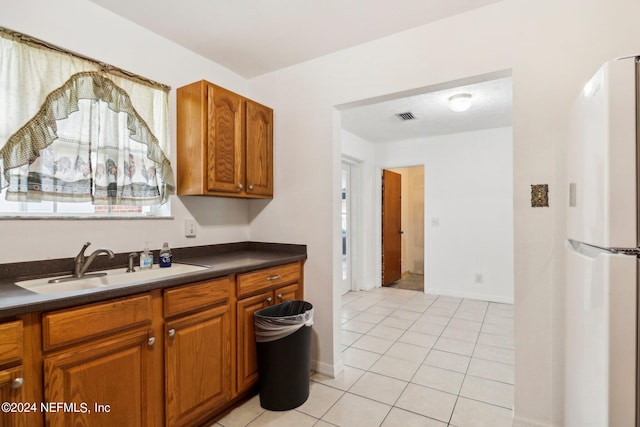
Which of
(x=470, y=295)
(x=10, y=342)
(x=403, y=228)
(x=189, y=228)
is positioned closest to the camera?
(x=10, y=342)

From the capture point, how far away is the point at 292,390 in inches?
76.7

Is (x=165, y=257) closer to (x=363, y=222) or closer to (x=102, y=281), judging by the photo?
(x=102, y=281)

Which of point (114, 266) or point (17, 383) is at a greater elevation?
point (114, 266)

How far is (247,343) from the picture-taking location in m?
2.00

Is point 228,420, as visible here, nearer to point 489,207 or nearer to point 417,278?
point 489,207

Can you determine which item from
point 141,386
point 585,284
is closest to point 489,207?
point 585,284

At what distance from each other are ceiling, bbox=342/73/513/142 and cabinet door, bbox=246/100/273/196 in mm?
849

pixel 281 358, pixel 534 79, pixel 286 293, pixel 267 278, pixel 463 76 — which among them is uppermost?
pixel 463 76

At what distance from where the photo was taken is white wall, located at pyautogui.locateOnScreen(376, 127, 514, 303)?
4.29 metres

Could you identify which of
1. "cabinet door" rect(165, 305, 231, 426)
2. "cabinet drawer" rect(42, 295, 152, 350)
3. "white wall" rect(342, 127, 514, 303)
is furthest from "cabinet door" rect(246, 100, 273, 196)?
"white wall" rect(342, 127, 514, 303)

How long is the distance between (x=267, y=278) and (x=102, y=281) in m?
0.94

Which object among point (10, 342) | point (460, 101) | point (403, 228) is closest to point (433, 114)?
point (460, 101)

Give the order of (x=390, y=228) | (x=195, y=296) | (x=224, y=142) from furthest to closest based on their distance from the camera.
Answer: (x=390, y=228) → (x=224, y=142) → (x=195, y=296)

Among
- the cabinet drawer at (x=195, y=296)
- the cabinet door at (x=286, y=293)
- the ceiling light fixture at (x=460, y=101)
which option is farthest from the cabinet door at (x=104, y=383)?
the ceiling light fixture at (x=460, y=101)
